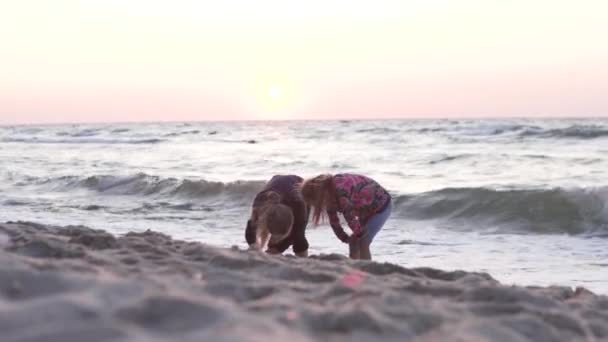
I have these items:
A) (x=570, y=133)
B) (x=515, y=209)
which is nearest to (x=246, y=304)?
A: (x=515, y=209)

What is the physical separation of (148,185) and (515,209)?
7515 millimetres

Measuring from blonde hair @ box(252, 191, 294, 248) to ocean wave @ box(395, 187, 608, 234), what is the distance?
5.08 meters

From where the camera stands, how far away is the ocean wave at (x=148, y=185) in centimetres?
1356

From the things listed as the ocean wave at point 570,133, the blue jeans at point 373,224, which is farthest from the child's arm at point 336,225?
the ocean wave at point 570,133

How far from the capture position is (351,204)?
223 inches

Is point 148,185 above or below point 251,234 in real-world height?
below

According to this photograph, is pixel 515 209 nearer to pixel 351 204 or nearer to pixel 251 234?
pixel 351 204

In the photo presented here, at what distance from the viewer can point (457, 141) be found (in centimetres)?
2936

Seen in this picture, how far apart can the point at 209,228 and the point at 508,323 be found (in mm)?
7330

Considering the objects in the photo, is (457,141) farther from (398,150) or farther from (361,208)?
(361,208)

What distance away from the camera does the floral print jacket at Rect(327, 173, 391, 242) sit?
5594mm

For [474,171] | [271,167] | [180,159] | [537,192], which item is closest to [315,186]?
[537,192]

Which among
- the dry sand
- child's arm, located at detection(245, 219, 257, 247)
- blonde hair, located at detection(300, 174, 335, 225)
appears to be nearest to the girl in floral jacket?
blonde hair, located at detection(300, 174, 335, 225)

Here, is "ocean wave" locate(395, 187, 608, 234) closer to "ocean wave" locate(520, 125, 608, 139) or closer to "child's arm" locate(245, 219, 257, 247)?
"child's arm" locate(245, 219, 257, 247)
